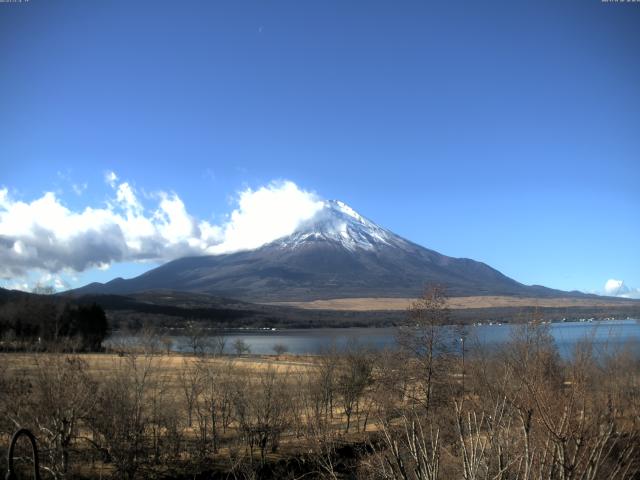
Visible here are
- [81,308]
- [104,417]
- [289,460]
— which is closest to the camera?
[104,417]

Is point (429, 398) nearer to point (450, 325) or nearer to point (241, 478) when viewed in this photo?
point (450, 325)

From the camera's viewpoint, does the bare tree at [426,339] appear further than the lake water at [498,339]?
Yes

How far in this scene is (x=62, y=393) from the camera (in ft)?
57.4

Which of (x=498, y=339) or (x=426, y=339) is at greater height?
(x=426, y=339)

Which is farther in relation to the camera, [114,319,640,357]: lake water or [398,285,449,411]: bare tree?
[398,285,449,411]: bare tree

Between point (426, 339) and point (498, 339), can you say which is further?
point (498, 339)

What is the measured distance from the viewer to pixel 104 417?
66.4 ft

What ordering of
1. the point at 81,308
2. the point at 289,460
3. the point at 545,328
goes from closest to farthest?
the point at 289,460 < the point at 545,328 < the point at 81,308

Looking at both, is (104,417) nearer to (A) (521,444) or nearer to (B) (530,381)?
(A) (521,444)

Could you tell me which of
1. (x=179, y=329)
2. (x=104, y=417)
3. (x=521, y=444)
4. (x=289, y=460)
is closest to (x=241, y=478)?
(x=289, y=460)

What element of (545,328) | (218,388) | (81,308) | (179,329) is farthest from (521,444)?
(179,329)

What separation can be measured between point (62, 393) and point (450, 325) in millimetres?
20469

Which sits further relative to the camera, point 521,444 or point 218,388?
point 218,388

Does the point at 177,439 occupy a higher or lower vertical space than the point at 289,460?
higher
